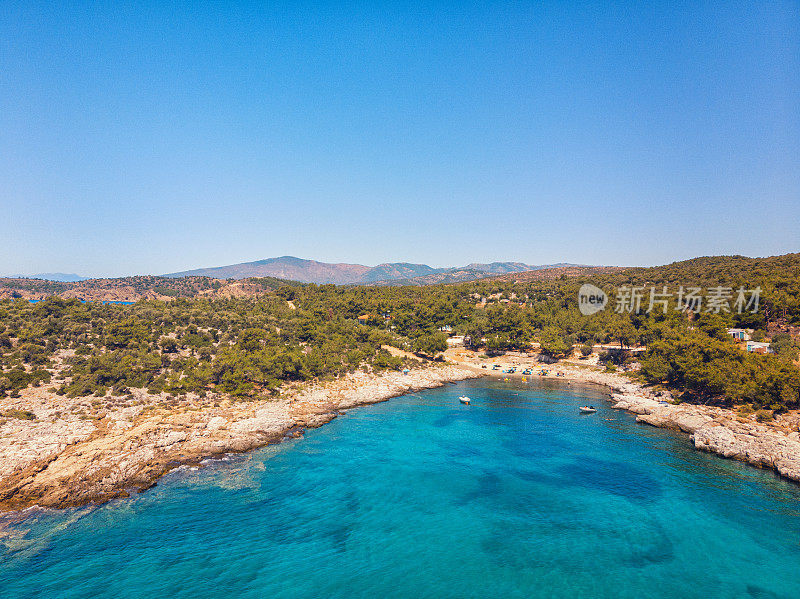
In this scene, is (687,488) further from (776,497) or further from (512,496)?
(512,496)

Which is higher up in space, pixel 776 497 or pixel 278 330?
pixel 278 330

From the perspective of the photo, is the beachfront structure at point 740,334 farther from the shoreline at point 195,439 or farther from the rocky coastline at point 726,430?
the rocky coastline at point 726,430

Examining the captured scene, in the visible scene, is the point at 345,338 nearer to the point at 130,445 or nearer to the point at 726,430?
the point at 130,445

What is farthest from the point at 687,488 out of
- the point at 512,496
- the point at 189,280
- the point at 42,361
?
the point at 189,280

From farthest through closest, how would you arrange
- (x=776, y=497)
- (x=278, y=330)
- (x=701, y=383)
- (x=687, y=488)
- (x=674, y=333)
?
(x=278, y=330)
(x=674, y=333)
(x=701, y=383)
(x=687, y=488)
(x=776, y=497)

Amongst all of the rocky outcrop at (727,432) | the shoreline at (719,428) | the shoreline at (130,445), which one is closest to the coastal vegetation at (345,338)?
the shoreline at (719,428)

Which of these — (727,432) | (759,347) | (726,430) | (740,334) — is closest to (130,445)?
(727,432)

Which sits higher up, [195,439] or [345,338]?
[345,338]
